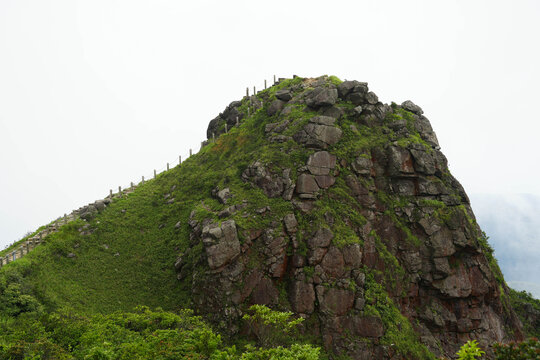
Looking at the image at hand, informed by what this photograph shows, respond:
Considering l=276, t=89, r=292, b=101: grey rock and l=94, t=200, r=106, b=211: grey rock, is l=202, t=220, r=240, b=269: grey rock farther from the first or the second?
l=276, t=89, r=292, b=101: grey rock

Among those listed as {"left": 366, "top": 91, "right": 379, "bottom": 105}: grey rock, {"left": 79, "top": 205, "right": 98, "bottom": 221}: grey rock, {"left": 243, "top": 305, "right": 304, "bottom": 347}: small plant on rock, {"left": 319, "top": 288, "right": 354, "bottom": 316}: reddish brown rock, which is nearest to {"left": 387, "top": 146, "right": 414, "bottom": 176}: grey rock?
{"left": 366, "top": 91, "right": 379, "bottom": 105}: grey rock

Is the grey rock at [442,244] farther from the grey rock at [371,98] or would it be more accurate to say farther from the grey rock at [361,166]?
the grey rock at [371,98]

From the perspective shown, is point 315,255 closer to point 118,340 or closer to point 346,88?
point 118,340

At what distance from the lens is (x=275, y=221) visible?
30.9 meters

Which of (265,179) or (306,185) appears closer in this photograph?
(306,185)

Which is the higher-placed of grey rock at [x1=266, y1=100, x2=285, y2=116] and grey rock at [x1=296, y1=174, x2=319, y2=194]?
grey rock at [x1=266, y1=100, x2=285, y2=116]

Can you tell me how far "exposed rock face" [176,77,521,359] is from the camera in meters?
28.0

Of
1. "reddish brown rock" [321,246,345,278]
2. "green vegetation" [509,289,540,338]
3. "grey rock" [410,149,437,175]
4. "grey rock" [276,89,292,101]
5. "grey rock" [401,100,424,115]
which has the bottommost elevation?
"green vegetation" [509,289,540,338]

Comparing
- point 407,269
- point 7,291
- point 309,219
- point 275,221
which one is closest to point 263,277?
point 275,221

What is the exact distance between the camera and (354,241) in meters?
31.0

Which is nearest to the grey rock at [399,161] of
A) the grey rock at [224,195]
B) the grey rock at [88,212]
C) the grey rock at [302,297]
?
the grey rock at [302,297]

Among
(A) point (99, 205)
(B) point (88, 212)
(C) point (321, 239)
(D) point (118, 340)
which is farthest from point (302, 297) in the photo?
(A) point (99, 205)

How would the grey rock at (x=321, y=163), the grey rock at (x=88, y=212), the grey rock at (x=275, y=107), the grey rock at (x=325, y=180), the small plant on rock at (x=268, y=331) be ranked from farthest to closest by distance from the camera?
the grey rock at (x=275, y=107) → the grey rock at (x=88, y=212) → the grey rock at (x=321, y=163) → the grey rock at (x=325, y=180) → the small plant on rock at (x=268, y=331)

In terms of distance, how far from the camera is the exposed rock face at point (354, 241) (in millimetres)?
27969
